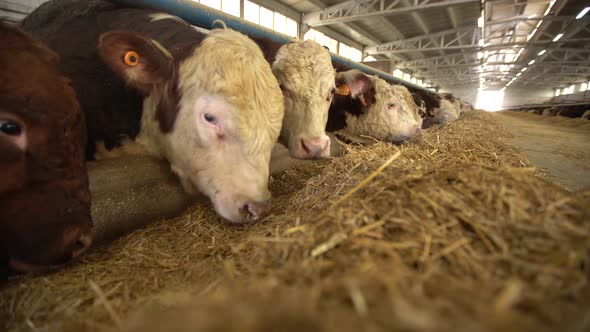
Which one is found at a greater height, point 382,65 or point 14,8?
point 382,65

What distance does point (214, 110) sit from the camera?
177 cm

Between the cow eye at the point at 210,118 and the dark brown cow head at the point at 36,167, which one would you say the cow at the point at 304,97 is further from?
the dark brown cow head at the point at 36,167

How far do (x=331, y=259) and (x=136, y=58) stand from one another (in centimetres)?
191

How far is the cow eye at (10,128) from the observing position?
1.34 metres

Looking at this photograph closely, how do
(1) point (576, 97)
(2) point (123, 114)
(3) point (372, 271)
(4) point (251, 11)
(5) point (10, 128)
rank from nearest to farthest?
(3) point (372, 271) < (5) point (10, 128) < (2) point (123, 114) < (4) point (251, 11) < (1) point (576, 97)

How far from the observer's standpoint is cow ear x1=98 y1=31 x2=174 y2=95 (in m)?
1.87

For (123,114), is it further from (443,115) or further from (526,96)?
(526,96)

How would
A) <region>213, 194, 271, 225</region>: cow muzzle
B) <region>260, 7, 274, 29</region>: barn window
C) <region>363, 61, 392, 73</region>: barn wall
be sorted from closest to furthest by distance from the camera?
<region>213, 194, 271, 225</region>: cow muzzle, <region>363, 61, 392, 73</region>: barn wall, <region>260, 7, 274, 29</region>: barn window

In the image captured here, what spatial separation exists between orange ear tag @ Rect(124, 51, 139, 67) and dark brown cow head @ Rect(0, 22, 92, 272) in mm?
439

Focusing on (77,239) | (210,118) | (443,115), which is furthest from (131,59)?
(443,115)

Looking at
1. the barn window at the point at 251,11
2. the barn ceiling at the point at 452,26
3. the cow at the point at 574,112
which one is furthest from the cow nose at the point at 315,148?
the cow at the point at 574,112

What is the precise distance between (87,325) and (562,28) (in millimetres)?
25338

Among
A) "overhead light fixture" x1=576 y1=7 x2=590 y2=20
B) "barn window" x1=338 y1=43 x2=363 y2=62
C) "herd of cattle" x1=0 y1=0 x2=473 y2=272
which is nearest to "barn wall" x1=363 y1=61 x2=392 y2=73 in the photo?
"herd of cattle" x1=0 y1=0 x2=473 y2=272

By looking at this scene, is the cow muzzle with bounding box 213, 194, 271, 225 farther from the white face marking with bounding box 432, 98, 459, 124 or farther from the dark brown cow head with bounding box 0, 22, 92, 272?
the white face marking with bounding box 432, 98, 459, 124
